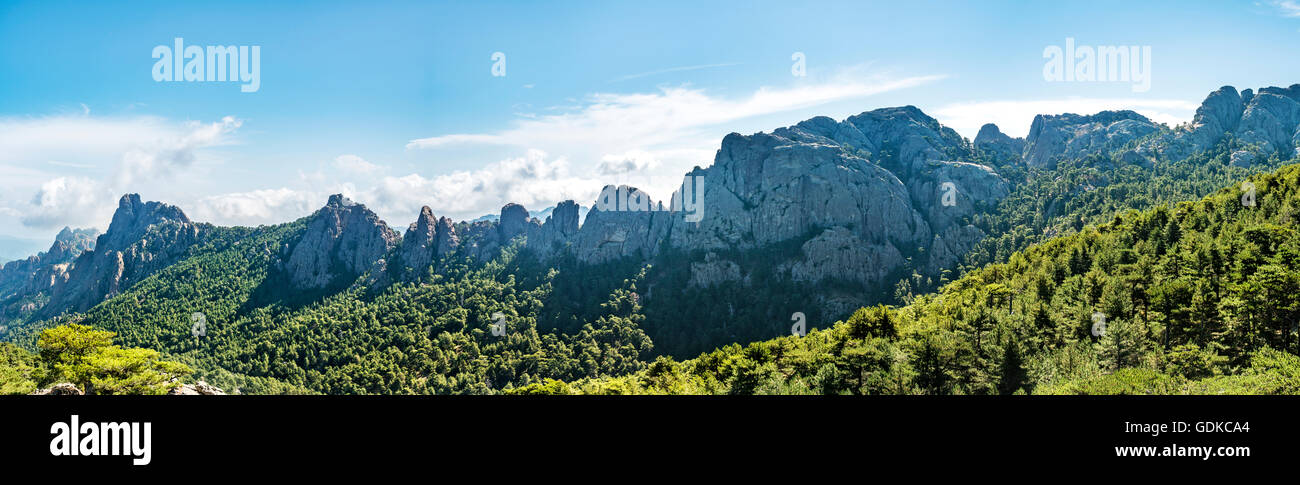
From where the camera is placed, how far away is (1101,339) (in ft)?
113

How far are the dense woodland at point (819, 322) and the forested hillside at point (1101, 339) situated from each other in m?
0.18

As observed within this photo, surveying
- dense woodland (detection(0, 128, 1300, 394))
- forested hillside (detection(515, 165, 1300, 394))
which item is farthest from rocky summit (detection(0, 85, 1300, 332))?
forested hillside (detection(515, 165, 1300, 394))

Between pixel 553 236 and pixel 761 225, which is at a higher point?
pixel 761 225

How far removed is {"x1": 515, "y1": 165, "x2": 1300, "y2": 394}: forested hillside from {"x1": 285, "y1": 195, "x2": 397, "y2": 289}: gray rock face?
547ft

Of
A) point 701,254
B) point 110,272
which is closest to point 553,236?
point 701,254

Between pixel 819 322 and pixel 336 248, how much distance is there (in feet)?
553

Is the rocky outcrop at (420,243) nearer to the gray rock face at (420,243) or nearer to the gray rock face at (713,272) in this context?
the gray rock face at (420,243)

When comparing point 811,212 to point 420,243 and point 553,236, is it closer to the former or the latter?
point 553,236

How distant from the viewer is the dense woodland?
3219 centimetres

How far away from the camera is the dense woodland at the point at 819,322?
1267 inches
